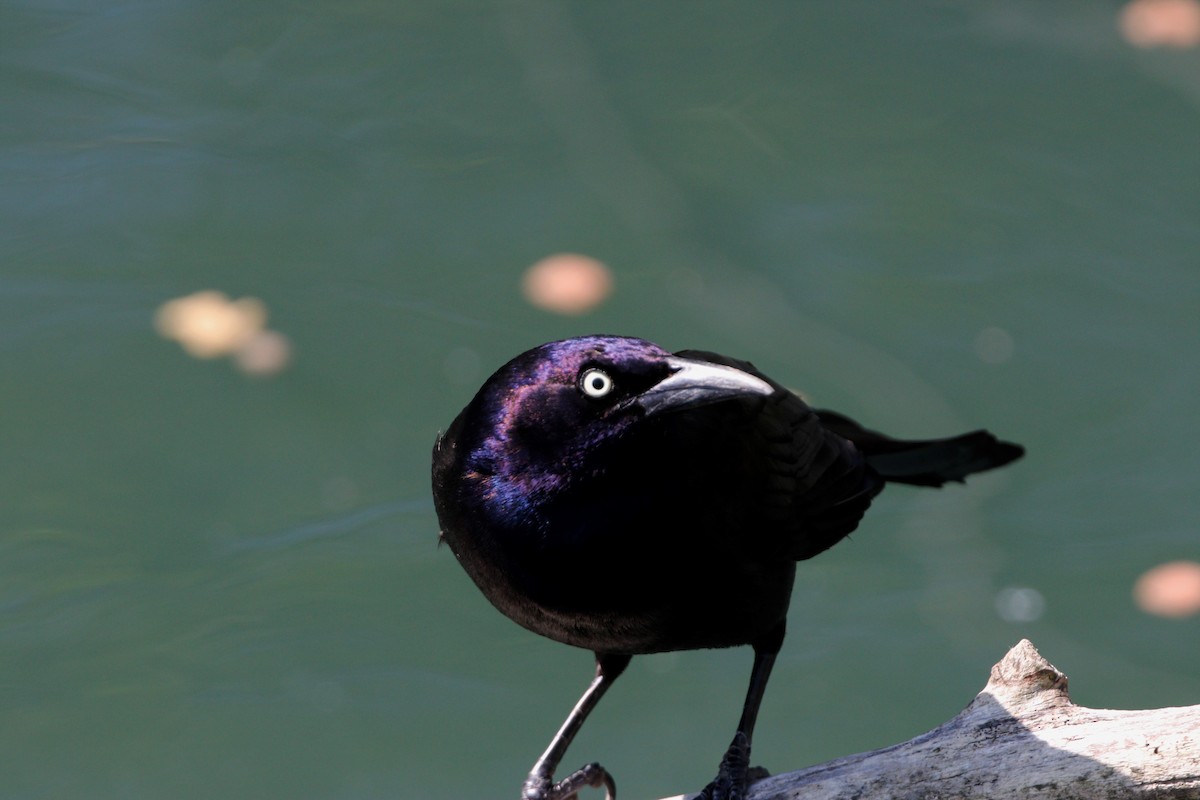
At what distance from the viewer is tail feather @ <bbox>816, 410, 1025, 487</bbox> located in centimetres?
338

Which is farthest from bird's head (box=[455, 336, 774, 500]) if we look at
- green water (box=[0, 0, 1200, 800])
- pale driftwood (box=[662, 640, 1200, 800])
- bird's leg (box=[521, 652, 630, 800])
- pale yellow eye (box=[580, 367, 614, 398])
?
green water (box=[0, 0, 1200, 800])

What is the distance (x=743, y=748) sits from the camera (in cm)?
294

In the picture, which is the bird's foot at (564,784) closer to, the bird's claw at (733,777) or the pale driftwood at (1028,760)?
the bird's claw at (733,777)

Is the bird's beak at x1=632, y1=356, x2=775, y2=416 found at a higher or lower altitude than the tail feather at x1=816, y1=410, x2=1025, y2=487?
lower

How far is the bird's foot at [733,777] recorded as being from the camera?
112 inches

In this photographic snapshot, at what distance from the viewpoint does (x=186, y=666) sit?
4086mm

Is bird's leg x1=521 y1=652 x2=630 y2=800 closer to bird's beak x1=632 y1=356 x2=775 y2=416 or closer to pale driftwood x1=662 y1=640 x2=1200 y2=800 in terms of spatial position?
pale driftwood x1=662 y1=640 x2=1200 y2=800

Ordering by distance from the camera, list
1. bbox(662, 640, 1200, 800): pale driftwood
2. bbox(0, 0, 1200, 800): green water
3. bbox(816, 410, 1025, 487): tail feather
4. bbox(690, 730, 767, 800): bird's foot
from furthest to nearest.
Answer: bbox(0, 0, 1200, 800): green water, bbox(816, 410, 1025, 487): tail feather, bbox(690, 730, 767, 800): bird's foot, bbox(662, 640, 1200, 800): pale driftwood

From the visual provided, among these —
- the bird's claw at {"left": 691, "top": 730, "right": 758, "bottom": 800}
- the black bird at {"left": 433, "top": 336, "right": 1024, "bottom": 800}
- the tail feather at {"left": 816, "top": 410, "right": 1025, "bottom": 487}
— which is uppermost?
the tail feather at {"left": 816, "top": 410, "right": 1025, "bottom": 487}

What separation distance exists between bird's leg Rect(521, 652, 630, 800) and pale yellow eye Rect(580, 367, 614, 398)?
1.03 meters

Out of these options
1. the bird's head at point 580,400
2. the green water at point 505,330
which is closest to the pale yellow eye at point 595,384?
the bird's head at point 580,400

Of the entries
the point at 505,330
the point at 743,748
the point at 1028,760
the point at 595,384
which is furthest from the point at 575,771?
the point at 505,330

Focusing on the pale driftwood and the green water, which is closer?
the pale driftwood

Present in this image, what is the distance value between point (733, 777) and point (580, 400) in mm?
872
